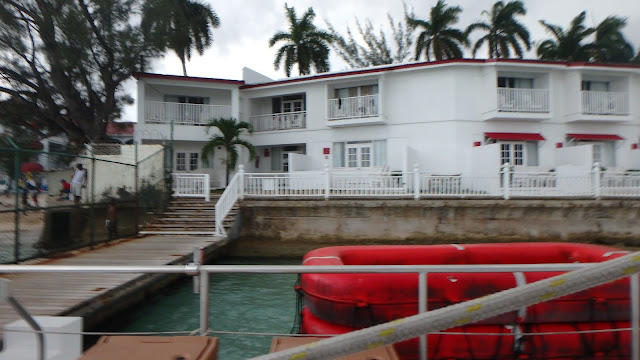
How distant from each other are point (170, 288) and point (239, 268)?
6.84 metres

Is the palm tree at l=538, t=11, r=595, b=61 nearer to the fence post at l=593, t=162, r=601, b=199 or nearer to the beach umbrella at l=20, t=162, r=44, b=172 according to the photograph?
the fence post at l=593, t=162, r=601, b=199

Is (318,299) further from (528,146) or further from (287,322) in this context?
(528,146)

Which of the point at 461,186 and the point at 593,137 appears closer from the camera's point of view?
the point at 461,186

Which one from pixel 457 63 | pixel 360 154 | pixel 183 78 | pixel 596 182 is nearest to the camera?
pixel 596 182

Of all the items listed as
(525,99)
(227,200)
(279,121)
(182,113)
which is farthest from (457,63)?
(182,113)

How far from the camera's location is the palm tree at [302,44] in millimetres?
27969

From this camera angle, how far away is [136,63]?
60.1 feet

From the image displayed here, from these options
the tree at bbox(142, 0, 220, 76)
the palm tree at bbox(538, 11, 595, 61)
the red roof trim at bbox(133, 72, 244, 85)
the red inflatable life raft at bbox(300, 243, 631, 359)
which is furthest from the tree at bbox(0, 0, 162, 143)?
the palm tree at bbox(538, 11, 595, 61)

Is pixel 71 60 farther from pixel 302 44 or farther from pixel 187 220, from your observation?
pixel 302 44

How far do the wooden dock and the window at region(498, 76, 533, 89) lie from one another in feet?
52.6

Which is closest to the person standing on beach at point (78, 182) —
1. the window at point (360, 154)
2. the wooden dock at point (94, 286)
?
the wooden dock at point (94, 286)

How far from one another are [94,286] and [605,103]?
20.8m

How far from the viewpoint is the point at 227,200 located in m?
12.3

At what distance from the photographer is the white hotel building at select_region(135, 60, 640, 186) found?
1666 centimetres
